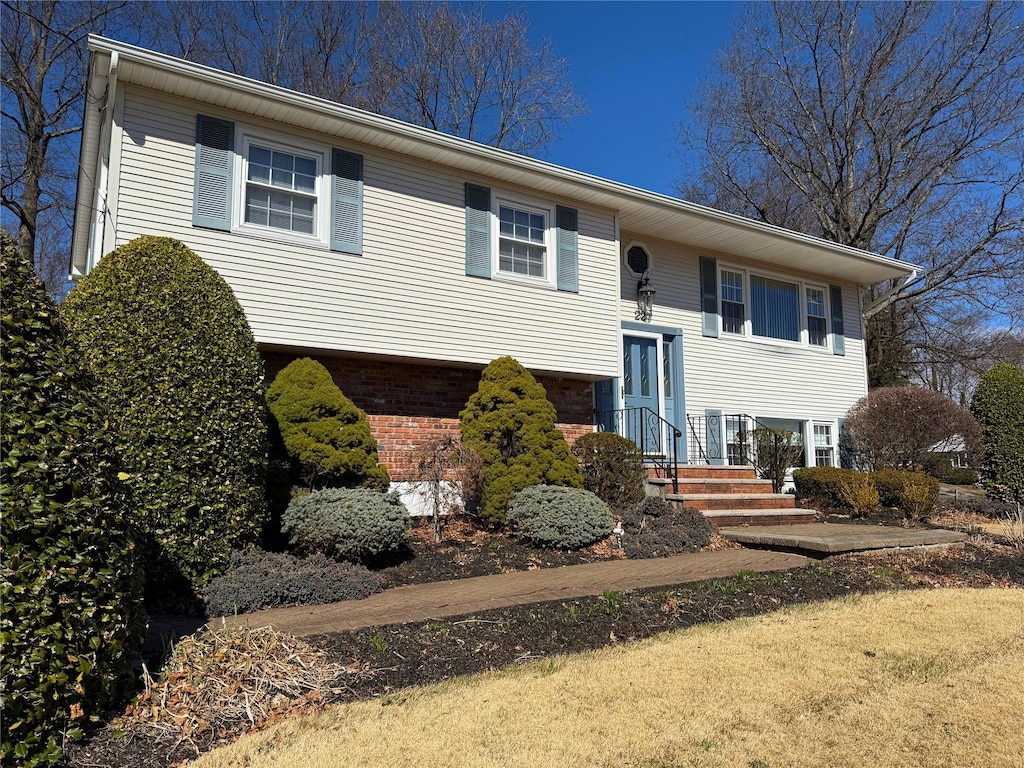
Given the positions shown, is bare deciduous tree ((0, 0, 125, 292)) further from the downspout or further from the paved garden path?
the paved garden path

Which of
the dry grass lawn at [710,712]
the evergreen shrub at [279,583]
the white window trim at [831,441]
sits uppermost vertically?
the white window trim at [831,441]

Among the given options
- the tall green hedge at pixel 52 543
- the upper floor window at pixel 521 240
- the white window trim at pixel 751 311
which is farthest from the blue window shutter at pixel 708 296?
the tall green hedge at pixel 52 543

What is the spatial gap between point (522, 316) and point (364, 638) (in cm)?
678

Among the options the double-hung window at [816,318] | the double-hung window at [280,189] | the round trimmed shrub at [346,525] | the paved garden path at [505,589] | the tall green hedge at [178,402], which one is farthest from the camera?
the double-hung window at [816,318]

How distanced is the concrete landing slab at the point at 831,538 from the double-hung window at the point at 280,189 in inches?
261

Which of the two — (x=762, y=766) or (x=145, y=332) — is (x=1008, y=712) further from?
(x=145, y=332)

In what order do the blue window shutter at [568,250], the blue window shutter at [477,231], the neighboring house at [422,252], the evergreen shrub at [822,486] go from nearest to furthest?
the neighboring house at [422,252], the blue window shutter at [477,231], the blue window shutter at [568,250], the evergreen shrub at [822,486]

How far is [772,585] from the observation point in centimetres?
637

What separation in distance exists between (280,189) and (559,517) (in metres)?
5.32

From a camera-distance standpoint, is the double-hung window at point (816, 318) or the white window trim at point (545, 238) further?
the double-hung window at point (816, 318)

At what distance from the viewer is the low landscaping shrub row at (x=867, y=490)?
11.0 metres

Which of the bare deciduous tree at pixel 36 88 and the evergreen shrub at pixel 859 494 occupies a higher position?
the bare deciduous tree at pixel 36 88

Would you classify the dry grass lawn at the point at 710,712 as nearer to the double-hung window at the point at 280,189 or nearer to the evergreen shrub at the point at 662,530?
the evergreen shrub at the point at 662,530

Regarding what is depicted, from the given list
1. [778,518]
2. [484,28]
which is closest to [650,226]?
[778,518]
